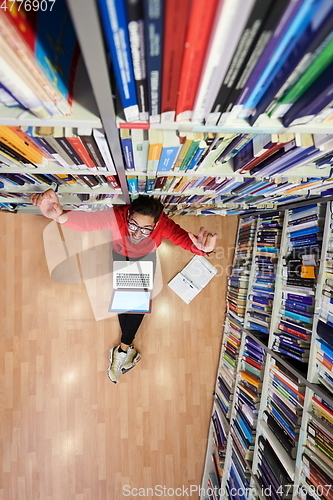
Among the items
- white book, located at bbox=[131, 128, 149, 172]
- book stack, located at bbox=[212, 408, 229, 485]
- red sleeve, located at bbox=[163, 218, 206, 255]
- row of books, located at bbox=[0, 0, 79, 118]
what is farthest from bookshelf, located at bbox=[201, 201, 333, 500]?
row of books, located at bbox=[0, 0, 79, 118]

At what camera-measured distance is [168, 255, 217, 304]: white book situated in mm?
2541

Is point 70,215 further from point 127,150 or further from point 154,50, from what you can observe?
point 154,50

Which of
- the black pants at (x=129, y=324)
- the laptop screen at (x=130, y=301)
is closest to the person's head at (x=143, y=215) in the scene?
the laptop screen at (x=130, y=301)

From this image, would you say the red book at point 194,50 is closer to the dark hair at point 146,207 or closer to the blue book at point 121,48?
the blue book at point 121,48

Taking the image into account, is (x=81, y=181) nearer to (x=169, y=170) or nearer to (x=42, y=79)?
(x=169, y=170)

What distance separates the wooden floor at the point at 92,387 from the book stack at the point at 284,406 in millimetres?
945

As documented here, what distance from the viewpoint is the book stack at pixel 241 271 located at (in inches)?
87.4

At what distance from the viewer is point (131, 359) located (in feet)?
7.97

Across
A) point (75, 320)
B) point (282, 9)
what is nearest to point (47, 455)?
point (75, 320)

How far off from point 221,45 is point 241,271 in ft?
6.55

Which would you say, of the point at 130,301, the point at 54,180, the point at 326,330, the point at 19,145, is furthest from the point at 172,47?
the point at 130,301

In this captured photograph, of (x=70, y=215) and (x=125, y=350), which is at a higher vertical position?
(x=70, y=215)

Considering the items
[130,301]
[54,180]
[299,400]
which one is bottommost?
[299,400]

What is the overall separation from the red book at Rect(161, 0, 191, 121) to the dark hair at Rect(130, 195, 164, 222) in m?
0.85
